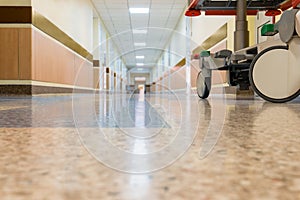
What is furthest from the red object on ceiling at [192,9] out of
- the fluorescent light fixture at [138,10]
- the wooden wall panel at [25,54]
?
the fluorescent light fixture at [138,10]

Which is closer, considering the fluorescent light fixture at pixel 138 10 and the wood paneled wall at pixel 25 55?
the wood paneled wall at pixel 25 55

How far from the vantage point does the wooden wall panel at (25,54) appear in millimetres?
4418

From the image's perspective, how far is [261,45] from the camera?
210 centimetres

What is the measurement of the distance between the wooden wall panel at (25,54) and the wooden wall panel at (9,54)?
0.05m

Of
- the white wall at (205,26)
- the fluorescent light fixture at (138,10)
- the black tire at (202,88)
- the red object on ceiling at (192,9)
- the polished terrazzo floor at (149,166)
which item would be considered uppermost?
the fluorescent light fixture at (138,10)

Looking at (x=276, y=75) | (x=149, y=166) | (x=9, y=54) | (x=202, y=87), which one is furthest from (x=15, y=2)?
(x=149, y=166)

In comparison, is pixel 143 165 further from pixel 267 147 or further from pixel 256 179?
pixel 267 147

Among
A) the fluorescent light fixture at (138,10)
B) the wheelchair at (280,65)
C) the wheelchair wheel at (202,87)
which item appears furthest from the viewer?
the fluorescent light fixture at (138,10)

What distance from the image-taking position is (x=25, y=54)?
4441mm

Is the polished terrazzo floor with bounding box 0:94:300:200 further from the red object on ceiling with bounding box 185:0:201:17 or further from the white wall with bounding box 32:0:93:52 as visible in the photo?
the white wall with bounding box 32:0:93:52

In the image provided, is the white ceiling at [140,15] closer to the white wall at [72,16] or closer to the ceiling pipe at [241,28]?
the white wall at [72,16]

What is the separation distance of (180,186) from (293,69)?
5.34 feet

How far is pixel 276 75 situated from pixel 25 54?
11.5 feet

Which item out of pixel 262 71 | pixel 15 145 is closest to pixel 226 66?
pixel 262 71
